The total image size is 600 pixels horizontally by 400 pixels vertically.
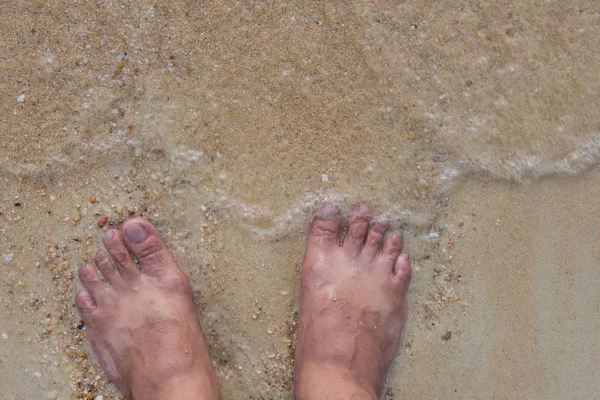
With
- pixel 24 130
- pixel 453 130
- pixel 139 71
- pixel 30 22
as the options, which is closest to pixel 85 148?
pixel 24 130

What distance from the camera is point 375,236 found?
8.02ft

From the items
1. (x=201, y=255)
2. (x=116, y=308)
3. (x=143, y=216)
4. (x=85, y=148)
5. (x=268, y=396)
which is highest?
(x=85, y=148)

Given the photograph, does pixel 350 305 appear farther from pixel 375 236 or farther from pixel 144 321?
pixel 144 321

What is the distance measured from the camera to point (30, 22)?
7.60 feet

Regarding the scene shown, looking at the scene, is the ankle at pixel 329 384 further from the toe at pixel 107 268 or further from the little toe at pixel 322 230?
the toe at pixel 107 268

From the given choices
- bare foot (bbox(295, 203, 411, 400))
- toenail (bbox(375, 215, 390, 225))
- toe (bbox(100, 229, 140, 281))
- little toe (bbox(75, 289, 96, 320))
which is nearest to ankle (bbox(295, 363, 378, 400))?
bare foot (bbox(295, 203, 411, 400))

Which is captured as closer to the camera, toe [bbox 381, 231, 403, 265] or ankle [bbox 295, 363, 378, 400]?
ankle [bbox 295, 363, 378, 400]

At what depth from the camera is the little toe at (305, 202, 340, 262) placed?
7.82ft

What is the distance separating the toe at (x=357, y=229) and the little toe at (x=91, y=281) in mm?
1145

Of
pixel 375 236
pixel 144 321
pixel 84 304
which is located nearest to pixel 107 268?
pixel 84 304

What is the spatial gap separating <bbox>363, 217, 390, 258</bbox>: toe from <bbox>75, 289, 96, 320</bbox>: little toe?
50.7 inches

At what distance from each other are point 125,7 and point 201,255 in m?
1.16

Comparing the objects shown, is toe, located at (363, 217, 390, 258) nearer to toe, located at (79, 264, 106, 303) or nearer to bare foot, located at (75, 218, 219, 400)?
bare foot, located at (75, 218, 219, 400)

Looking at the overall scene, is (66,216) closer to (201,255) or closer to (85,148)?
(85,148)
